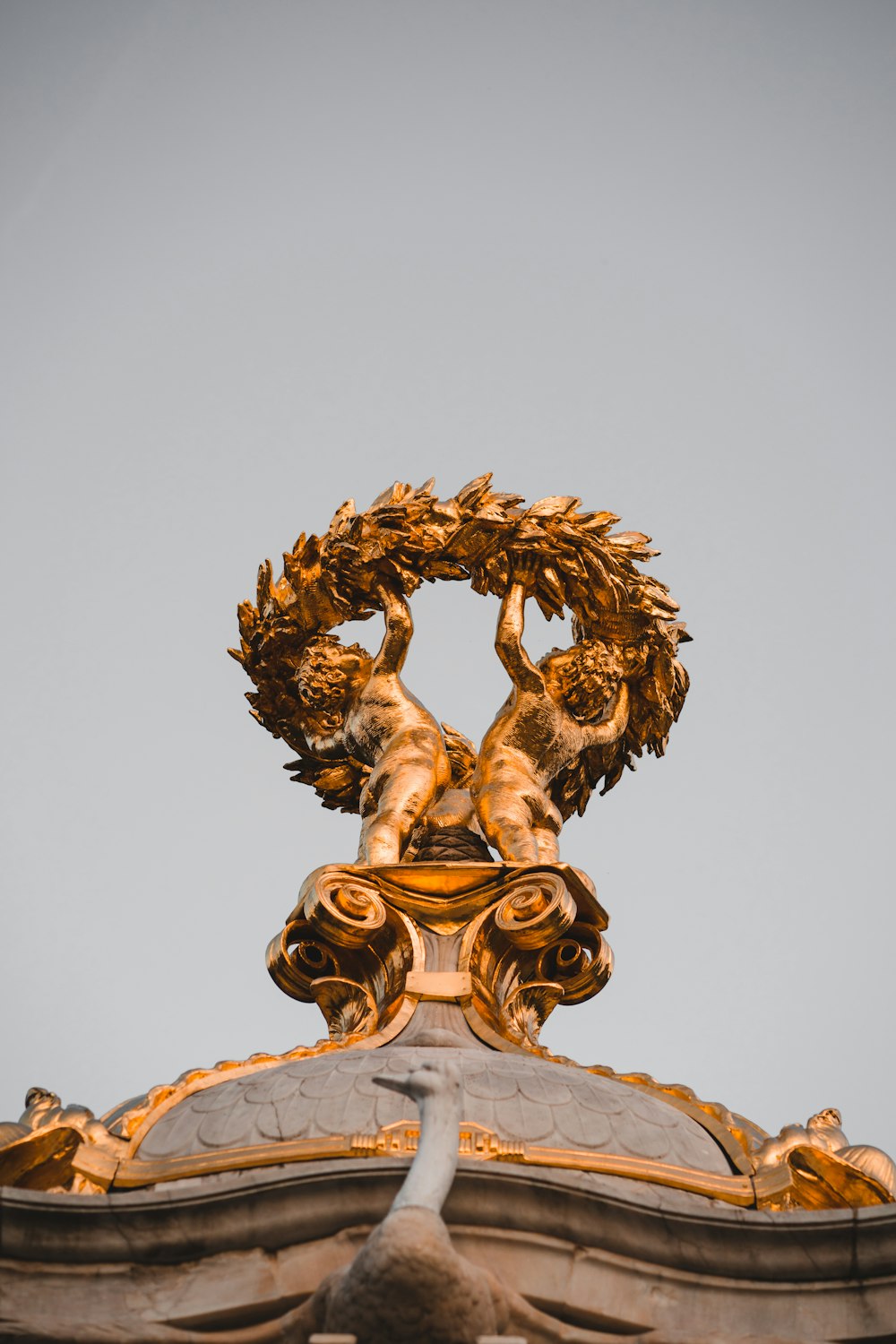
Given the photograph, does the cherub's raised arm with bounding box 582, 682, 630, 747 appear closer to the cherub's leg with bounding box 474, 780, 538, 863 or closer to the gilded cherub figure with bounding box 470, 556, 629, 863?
the gilded cherub figure with bounding box 470, 556, 629, 863

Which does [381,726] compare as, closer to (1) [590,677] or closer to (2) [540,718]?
(2) [540,718]

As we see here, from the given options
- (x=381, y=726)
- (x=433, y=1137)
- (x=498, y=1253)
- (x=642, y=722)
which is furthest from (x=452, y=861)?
(x=433, y=1137)

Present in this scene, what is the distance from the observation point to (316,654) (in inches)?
614

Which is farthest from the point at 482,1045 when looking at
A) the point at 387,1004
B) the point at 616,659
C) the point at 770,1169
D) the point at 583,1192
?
the point at 616,659

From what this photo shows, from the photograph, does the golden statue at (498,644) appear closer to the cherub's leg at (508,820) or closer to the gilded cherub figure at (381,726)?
the gilded cherub figure at (381,726)

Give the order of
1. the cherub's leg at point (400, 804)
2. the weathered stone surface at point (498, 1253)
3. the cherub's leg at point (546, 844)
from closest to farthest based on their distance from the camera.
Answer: the weathered stone surface at point (498, 1253), the cherub's leg at point (400, 804), the cherub's leg at point (546, 844)

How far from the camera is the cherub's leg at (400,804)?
1377 centimetres

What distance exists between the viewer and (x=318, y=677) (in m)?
15.5

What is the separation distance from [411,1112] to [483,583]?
254 inches

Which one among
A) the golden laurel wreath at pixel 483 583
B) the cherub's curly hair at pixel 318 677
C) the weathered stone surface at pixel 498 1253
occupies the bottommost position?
the weathered stone surface at pixel 498 1253

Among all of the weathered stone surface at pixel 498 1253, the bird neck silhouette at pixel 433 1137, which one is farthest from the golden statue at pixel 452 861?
the weathered stone surface at pixel 498 1253

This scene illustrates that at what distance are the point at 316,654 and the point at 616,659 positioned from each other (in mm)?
2275

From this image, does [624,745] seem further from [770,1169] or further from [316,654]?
[770,1169]

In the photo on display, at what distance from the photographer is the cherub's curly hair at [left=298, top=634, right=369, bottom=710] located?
611 inches
